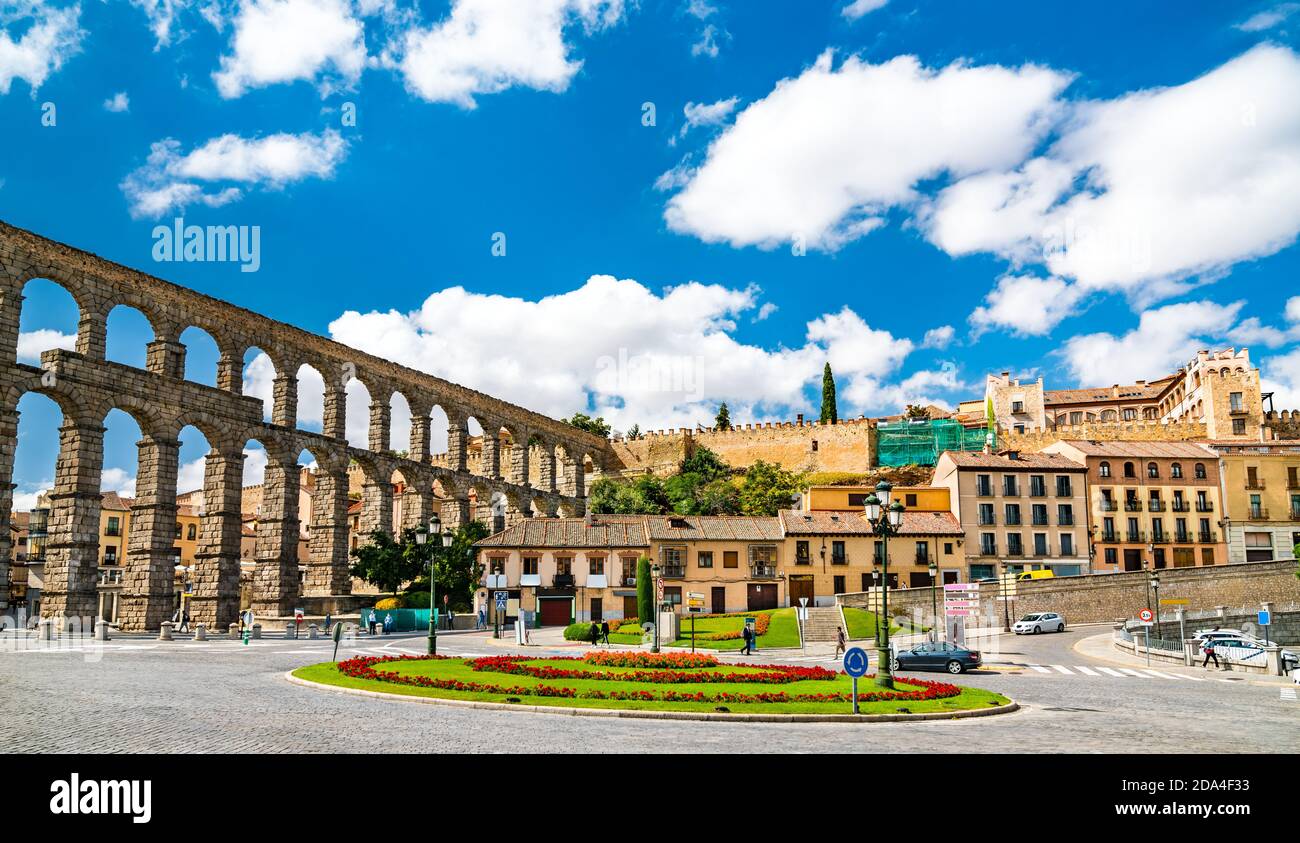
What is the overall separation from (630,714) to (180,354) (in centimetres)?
4402

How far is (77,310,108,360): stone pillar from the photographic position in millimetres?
47344

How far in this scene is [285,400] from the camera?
60.3 meters

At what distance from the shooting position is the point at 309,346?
63.1 m

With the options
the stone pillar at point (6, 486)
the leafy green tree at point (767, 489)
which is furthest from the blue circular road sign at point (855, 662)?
the leafy green tree at point (767, 489)

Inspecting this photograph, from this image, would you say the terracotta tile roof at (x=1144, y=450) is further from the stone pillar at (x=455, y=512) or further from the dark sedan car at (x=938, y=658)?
the stone pillar at (x=455, y=512)

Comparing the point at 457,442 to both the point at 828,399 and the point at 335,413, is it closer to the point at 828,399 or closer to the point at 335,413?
the point at 335,413

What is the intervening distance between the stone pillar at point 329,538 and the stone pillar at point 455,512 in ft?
42.3

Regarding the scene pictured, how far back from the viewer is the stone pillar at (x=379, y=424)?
68.8 m

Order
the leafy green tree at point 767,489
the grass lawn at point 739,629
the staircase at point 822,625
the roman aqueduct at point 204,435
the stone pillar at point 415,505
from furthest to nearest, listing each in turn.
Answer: the leafy green tree at point 767,489 → the stone pillar at point 415,505 → the staircase at point 822,625 → the roman aqueduct at point 204,435 → the grass lawn at point 739,629

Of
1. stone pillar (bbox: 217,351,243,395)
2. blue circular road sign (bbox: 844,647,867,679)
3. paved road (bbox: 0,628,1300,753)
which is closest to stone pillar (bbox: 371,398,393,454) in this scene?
stone pillar (bbox: 217,351,243,395)

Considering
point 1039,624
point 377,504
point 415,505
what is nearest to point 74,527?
point 377,504

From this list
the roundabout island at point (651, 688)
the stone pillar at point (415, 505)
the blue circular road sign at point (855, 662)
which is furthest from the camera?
the stone pillar at point (415, 505)

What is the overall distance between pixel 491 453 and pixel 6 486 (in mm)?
43369

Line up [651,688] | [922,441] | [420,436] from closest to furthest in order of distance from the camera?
[651,688], [420,436], [922,441]
